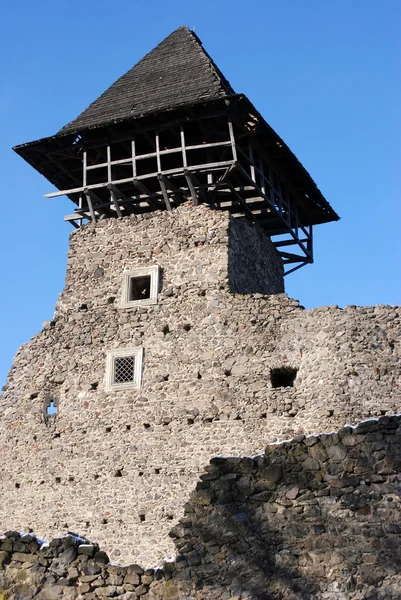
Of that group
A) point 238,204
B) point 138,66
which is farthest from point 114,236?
point 138,66

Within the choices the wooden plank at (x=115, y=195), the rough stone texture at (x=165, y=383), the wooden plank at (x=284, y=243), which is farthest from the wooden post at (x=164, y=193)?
the wooden plank at (x=284, y=243)

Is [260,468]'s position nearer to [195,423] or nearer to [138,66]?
[195,423]

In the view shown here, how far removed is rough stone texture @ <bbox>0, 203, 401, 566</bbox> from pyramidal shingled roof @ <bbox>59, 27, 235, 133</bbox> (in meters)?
2.40

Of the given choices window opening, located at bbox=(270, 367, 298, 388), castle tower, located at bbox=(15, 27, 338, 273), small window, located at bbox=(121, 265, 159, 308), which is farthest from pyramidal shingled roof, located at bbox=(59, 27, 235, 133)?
window opening, located at bbox=(270, 367, 298, 388)

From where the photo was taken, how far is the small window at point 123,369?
1545cm

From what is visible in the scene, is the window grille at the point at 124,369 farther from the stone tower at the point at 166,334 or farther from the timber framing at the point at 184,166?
the timber framing at the point at 184,166

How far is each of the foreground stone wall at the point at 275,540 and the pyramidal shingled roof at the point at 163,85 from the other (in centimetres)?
991

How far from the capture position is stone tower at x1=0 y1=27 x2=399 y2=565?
14125mm

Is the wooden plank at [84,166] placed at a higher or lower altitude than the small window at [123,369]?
higher

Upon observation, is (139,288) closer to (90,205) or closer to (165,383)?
(90,205)

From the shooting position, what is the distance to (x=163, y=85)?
61.5 feet

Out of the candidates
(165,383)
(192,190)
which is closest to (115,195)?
(192,190)

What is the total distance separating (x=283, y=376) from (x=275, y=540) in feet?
21.5

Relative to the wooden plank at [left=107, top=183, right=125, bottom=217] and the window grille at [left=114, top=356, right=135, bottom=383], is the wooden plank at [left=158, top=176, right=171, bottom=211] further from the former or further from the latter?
the window grille at [left=114, top=356, right=135, bottom=383]
